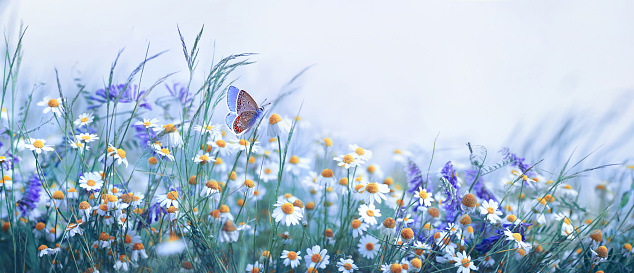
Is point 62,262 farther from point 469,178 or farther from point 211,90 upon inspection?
point 469,178

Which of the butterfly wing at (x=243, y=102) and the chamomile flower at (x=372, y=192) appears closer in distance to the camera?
the butterfly wing at (x=243, y=102)

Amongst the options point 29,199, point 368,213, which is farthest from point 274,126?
point 29,199

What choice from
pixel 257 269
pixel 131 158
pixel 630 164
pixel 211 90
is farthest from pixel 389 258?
pixel 630 164

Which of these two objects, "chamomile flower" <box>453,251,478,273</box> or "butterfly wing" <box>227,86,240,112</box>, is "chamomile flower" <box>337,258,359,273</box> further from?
"butterfly wing" <box>227,86,240,112</box>

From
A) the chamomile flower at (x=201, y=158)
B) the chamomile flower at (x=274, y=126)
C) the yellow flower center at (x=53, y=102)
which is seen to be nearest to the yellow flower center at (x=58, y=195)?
the yellow flower center at (x=53, y=102)

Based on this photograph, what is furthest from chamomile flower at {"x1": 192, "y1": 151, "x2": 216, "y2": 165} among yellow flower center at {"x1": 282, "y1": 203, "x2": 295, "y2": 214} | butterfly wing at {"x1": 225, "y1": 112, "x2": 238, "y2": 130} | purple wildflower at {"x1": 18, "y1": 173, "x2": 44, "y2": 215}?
purple wildflower at {"x1": 18, "y1": 173, "x2": 44, "y2": 215}

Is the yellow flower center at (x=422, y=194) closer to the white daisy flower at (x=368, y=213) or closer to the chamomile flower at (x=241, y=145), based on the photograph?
the white daisy flower at (x=368, y=213)
